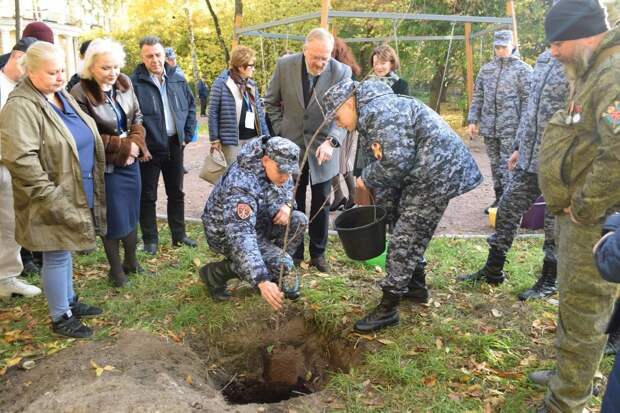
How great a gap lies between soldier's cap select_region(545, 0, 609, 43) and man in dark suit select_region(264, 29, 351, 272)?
7.25 ft

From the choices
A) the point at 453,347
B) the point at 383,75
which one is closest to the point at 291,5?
the point at 383,75

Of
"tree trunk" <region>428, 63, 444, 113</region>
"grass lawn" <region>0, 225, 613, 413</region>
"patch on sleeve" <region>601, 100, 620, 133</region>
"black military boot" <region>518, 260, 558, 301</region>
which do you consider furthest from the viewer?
"tree trunk" <region>428, 63, 444, 113</region>

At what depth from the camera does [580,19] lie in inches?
97.5

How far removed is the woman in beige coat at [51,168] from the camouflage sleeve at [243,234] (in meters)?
0.95

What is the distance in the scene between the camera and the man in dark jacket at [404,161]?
3.21m

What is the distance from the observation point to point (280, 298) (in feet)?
10.4

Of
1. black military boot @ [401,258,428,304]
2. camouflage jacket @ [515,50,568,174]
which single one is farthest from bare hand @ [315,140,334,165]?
camouflage jacket @ [515,50,568,174]

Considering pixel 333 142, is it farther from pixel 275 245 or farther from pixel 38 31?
pixel 38 31

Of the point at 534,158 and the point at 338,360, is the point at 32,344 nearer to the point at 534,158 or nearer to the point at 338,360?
the point at 338,360

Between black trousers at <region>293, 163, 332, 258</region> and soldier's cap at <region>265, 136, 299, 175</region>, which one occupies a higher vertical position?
soldier's cap at <region>265, 136, 299, 175</region>

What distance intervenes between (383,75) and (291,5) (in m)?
15.3

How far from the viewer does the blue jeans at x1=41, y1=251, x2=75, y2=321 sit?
349 cm

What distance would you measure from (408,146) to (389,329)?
1.33m

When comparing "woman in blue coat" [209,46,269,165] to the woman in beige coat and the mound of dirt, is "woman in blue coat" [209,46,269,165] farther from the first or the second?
the mound of dirt
